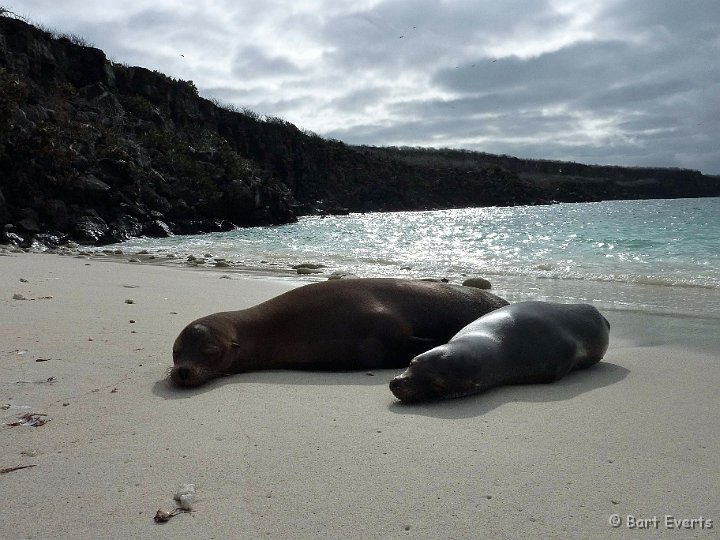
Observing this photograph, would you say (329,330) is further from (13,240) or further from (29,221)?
(29,221)

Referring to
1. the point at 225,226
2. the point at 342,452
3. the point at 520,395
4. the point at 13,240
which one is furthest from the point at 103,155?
the point at 342,452

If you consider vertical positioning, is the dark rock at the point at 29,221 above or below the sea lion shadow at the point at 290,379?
above

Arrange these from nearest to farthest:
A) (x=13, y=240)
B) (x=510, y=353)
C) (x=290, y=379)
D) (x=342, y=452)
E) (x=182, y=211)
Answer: (x=342, y=452), (x=510, y=353), (x=290, y=379), (x=13, y=240), (x=182, y=211)

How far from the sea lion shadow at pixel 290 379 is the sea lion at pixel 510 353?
57cm

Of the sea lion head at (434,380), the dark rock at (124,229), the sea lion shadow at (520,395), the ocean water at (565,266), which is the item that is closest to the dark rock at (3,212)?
the dark rock at (124,229)

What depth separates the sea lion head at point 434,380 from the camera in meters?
3.77

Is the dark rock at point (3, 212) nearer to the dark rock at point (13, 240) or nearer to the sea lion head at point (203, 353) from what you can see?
the dark rock at point (13, 240)

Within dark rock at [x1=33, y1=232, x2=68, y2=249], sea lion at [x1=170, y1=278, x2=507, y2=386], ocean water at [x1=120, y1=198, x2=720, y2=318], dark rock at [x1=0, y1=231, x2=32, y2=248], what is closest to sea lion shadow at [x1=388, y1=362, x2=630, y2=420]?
sea lion at [x1=170, y1=278, x2=507, y2=386]

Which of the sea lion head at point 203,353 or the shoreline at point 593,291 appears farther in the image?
the shoreline at point 593,291

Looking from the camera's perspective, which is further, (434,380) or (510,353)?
(510,353)

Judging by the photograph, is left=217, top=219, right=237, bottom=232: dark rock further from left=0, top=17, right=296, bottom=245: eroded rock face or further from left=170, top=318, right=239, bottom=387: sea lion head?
left=170, top=318, right=239, bottom=387: sea lion head

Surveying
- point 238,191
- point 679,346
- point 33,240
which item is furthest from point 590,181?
point 679,346

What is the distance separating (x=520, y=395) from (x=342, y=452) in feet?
4.97

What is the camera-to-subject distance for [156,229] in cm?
2819
